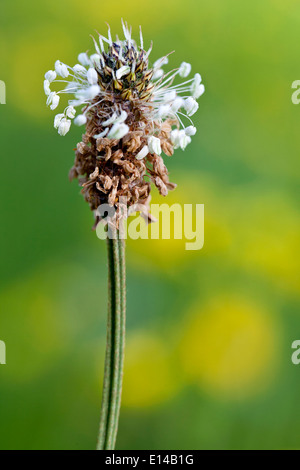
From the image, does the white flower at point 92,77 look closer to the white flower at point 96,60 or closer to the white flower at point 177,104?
the white flower at point 96,60

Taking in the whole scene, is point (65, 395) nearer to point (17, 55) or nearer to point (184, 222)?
point (184, 222)

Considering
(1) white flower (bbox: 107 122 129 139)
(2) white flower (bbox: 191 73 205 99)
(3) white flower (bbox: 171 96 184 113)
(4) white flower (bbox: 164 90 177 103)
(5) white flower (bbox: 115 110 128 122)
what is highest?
(2) white flower (bbox: 191 73 205 99)

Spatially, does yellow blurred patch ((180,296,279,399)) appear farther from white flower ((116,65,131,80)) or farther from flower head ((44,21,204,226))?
white flower ((116,65,131,80))

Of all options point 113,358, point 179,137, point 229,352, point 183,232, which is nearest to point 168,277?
point 183,232

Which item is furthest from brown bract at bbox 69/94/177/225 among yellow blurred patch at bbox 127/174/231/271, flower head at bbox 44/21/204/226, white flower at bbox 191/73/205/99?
yellow blurred patch at bbox 127/174/231/271

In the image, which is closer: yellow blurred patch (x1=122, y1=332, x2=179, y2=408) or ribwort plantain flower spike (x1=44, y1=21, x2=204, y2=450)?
ribwort plantain flower spike (x1=44, y1=21, x2=204, y2=450)

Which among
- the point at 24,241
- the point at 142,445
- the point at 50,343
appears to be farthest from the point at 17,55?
the point at 142,445

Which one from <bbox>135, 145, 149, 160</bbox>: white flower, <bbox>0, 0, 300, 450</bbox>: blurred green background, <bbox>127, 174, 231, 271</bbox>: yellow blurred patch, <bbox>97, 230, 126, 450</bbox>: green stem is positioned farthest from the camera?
<bbox>127, 174, 231, 271</bbox>: yellow blurred patch
